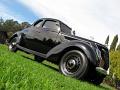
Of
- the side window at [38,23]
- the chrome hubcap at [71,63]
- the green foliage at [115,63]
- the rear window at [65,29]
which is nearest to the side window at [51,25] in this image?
the rear window at [65,29]

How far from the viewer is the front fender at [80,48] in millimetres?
8789

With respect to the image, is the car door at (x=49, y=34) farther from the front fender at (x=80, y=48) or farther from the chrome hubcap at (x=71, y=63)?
the chrome hubcap at (x=71, y=63)

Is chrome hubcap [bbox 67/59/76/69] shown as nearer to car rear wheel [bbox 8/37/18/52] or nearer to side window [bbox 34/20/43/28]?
side window [bbox 34/20/43/28]

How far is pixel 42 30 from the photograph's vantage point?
435 inches

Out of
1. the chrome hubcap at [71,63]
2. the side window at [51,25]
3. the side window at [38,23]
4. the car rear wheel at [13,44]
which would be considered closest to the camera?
the chrome hubcap at [71,63]

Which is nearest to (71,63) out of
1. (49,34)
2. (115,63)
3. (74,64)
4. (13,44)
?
(74,64)

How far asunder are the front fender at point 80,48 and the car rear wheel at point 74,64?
0.49 feet

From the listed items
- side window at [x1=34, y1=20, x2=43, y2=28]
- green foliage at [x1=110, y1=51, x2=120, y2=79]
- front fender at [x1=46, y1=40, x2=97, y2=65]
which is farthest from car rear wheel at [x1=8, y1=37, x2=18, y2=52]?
green foliage at [x1=110, y1=51, x2=120, y2=79]

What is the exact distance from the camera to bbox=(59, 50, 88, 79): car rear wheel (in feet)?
28.4

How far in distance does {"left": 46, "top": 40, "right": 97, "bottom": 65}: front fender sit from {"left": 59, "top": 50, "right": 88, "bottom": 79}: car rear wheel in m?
0.15

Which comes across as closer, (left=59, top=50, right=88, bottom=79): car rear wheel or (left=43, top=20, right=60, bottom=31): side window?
(left=59, top=50, right=88, bottom=79): car rear wheel

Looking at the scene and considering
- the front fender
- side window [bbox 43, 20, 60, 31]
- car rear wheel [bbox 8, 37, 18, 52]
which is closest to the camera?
the front fender

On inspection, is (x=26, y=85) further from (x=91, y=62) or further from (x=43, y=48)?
(x=43, y=48)

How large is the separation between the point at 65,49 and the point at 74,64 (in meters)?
0.76
